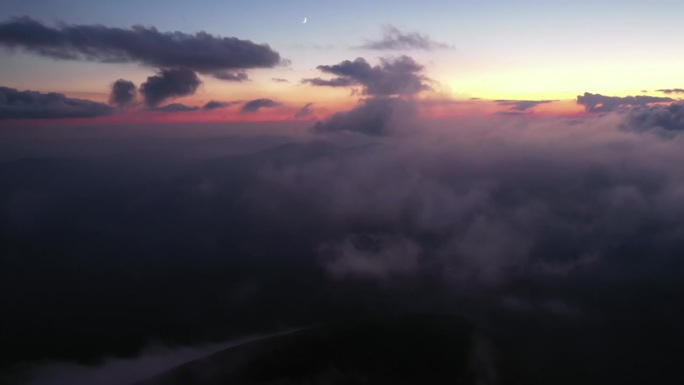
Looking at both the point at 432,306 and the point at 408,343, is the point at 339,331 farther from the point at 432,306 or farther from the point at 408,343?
the point at 432,306

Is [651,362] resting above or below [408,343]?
below

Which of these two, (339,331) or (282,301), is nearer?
(339,331)

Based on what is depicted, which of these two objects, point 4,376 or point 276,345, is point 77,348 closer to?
point 4,376

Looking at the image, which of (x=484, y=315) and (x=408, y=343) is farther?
(x=484, y=315)

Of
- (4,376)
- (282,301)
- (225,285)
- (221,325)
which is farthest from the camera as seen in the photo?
(225,285)

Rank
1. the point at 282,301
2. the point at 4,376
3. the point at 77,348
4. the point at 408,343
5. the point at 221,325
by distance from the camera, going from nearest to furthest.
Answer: the point at 4,376 < the point at 408,343 < the point at 77,348 < the point at 221,325 < the point at 282,301

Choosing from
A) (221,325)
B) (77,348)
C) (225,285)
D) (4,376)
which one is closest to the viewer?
(4,376)

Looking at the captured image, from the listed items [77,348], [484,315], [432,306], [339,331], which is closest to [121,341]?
[77,348]

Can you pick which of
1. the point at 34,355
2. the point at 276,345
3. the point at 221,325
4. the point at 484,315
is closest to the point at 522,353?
the point at 484,315

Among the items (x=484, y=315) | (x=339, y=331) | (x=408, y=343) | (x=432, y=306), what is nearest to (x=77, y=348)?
(x=339, y=331)
